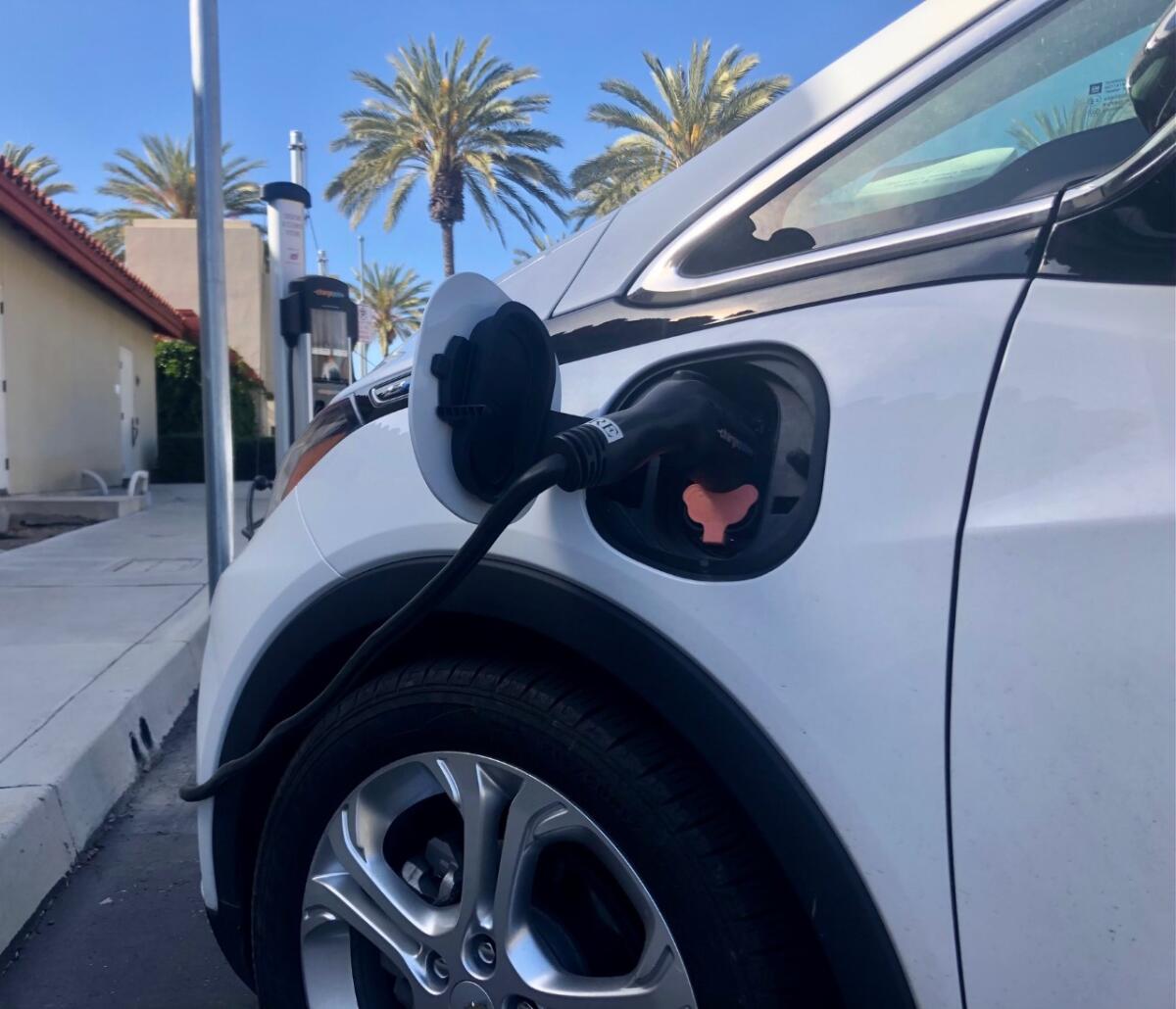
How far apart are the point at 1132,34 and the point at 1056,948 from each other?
1225mm

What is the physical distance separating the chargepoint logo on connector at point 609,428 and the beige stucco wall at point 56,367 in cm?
1153

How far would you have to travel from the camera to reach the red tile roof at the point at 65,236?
1004cm

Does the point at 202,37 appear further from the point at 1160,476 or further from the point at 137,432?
the point at 137,432

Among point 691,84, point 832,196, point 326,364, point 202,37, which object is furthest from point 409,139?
point 832,196

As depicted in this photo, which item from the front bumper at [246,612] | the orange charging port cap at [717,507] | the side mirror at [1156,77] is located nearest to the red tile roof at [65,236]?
the front bumper at [246,612]

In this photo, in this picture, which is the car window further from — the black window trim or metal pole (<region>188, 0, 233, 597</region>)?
metal pole (<region>188, 0, 233, 597</region>)

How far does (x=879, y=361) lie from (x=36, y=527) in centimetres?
1127

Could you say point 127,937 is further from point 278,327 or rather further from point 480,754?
point 278,327

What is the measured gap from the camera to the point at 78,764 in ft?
10.6

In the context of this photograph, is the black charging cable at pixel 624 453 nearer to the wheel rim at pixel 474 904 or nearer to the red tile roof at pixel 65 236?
the wheel rim at pixel 474 904

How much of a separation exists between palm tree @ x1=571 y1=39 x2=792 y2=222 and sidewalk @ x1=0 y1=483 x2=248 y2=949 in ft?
20.3

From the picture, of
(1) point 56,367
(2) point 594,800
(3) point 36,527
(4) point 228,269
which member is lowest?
(3) point 36,527

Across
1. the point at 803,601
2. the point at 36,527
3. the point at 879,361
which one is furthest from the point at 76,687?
Result: the point at 36,527

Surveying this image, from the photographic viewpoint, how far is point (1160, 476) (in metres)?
1.09
